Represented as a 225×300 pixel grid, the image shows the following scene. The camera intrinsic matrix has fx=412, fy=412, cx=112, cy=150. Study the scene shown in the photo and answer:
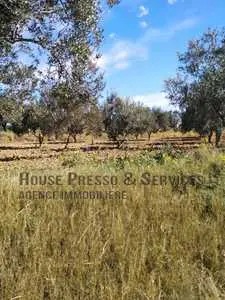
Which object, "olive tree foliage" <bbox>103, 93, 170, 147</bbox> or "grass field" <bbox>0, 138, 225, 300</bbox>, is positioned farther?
"olive tree foliage" <bbox>103, 93, 170, 147</bbox>

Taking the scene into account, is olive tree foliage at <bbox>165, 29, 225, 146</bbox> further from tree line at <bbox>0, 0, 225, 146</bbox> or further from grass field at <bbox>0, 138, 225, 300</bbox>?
grass field at <bbox>0, 138, 225, 300</bbox>

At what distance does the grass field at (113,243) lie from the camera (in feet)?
11.5

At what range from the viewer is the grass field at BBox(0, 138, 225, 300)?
11.5ft

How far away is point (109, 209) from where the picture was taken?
16.9 feet

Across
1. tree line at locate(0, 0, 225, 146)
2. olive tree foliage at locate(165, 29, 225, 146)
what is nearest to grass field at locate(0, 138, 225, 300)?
tree line at locate(0, 0, 225, 146)

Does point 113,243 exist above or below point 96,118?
below

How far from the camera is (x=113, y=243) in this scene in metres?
4.25

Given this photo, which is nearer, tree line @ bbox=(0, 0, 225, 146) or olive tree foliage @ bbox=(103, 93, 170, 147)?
tree line @ bbox=(0, 0, 225, 146)

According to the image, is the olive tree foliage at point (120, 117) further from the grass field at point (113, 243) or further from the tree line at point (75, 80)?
the grass field at point (113, 243)

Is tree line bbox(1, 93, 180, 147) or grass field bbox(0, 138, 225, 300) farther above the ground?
tree line bbox(1, 93, 180, 147)

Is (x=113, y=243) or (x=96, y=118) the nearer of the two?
(x=113, y=243)

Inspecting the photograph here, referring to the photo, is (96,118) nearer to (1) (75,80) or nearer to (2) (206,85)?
(2) (206,85)

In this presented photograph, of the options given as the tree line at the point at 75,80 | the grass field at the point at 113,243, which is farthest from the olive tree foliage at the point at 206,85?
the grass field at the point at 113,243

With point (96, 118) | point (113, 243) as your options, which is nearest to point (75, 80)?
point (113, 243)
